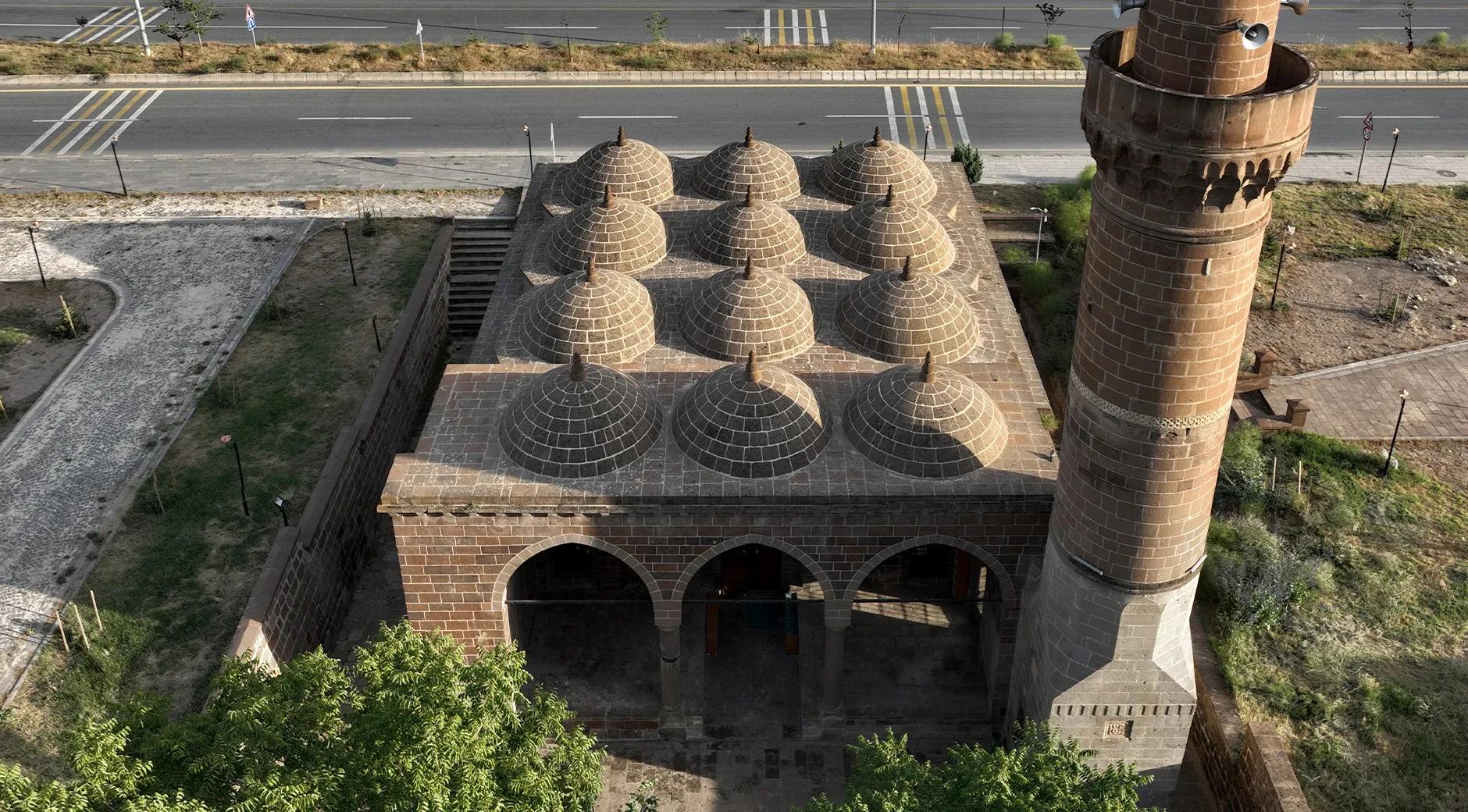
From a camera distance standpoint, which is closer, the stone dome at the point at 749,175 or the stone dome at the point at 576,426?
the stone dome at the point at 576,426

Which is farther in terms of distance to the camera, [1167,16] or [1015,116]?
[1015,116]

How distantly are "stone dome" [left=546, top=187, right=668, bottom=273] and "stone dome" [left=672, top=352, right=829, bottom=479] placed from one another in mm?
8622

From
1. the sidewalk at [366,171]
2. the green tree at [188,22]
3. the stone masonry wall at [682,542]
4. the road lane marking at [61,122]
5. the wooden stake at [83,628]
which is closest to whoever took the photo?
the stone masonry wall at [682,542]

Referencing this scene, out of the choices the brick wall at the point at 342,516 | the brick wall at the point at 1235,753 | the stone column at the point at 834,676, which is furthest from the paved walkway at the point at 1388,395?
the brick wall at the point at 342,516

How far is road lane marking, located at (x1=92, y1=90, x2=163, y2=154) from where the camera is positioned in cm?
6538

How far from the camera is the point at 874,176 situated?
44875mm

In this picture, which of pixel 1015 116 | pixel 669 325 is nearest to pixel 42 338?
pixel 669 325

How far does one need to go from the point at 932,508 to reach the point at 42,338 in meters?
35.0

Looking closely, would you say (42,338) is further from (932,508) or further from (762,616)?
(932,508)

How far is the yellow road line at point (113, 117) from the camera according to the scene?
214 ft

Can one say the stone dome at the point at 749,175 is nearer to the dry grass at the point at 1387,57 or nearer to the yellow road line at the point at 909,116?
the yellow road line at the point at 909,116

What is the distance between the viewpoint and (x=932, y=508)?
31.6 m

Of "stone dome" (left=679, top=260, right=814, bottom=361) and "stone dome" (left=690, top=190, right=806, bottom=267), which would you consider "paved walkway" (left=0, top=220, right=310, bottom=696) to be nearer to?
"stone dome" (left=679, top=260, right=814, bottom=361)

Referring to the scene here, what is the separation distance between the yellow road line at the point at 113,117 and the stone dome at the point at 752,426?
4604cm
